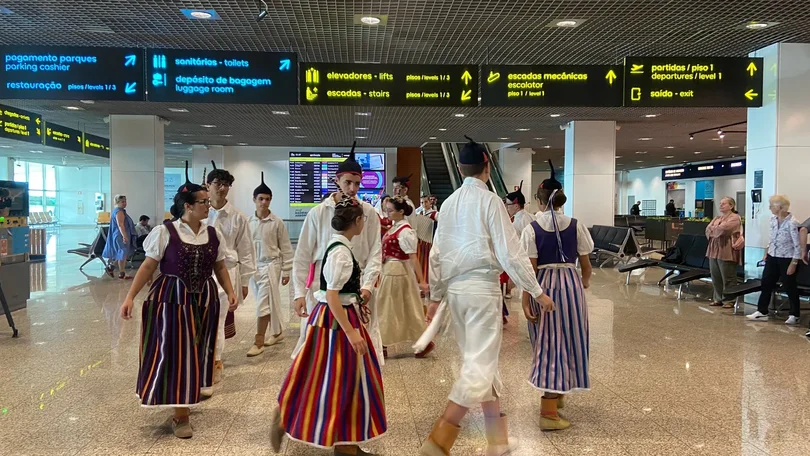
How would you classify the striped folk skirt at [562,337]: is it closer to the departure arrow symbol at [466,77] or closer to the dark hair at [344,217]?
the dark hair at [344,217]

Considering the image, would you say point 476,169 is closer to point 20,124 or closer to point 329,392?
point 329,392

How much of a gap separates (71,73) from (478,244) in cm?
627

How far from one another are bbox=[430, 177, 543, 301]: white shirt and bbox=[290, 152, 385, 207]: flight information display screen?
17932mm

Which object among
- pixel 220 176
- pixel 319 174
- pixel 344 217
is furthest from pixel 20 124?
pixel 344 217

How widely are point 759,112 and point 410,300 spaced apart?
5955 millimetres

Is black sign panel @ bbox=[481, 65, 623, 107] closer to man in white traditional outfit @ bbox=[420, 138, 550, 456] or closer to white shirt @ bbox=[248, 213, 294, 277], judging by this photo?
white shirt @ bbox=[248, 213, 294, 277]

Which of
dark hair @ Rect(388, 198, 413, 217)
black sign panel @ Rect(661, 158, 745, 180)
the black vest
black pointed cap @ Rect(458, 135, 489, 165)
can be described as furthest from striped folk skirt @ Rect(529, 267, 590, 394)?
black sign panel @ Rect(661, 158, 745, 180)

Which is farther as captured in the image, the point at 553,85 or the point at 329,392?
the point at 553,85

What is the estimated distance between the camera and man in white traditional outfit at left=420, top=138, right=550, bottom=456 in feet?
9.91

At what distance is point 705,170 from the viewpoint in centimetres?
2947

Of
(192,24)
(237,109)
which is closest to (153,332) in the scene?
(192,24)

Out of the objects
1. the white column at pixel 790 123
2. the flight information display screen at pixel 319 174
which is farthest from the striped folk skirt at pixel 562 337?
the flight information display screen at pixel 319 174

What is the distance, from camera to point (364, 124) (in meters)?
15.1

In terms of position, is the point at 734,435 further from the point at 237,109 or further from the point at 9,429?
the point at 237,109
